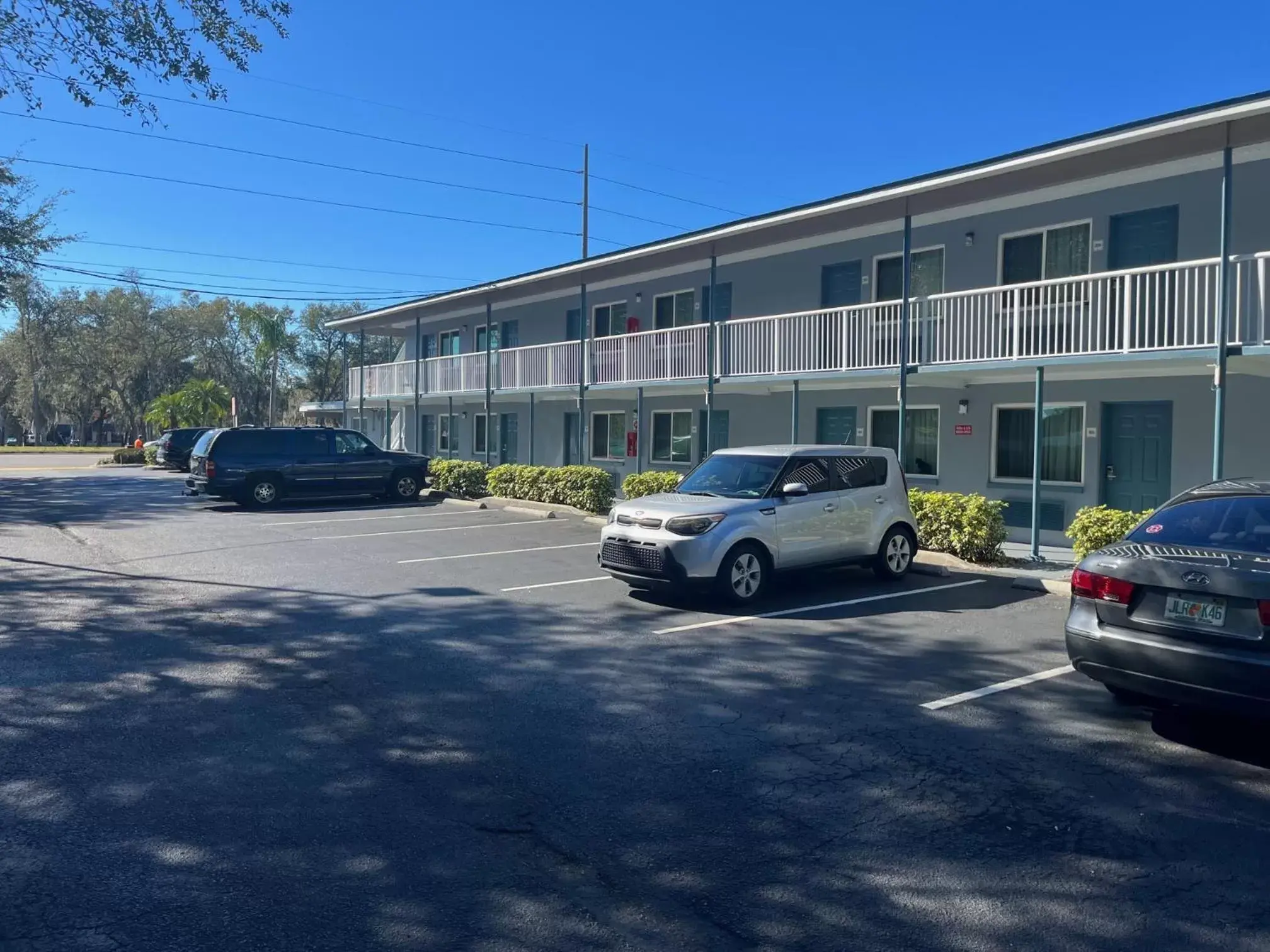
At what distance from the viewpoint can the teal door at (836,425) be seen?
18.7m

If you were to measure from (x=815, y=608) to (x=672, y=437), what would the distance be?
43.3 feet

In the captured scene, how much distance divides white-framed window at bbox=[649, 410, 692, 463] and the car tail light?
634 inches

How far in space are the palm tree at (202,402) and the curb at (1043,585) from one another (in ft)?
159

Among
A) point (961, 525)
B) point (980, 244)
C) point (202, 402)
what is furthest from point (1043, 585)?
point (202, 402)

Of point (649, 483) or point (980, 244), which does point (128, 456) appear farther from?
point (980, 244)

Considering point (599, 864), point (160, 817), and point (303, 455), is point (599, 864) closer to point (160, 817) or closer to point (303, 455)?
point (160, 817)

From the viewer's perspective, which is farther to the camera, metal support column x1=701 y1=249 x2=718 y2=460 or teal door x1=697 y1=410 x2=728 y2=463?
teal door x1=697 y1=410 x2=728 y2=463

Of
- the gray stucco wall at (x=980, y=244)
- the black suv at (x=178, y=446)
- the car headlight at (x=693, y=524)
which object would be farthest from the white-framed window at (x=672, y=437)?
the black suv at (x=178, y=446)

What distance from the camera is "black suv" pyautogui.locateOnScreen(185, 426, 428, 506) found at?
67.8 ft

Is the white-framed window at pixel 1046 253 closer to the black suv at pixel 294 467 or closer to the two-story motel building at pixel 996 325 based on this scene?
the two-story motel building at pixel 996 325

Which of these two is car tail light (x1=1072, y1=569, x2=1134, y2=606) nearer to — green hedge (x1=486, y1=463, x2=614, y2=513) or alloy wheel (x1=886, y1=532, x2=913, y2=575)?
alloy wheel (x1=886, y1=532, x2=913, y2=575)

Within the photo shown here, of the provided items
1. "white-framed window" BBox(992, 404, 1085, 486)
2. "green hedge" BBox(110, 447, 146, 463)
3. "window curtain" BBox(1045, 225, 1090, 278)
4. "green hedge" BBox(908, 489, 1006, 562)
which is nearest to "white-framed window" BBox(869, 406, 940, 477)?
"white-framed window" BBox(992, 404, 1085, 486)

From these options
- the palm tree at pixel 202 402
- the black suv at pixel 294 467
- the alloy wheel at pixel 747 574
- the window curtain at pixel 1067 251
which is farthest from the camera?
the palm tree at pixel 202 402

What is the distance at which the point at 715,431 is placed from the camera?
21.8 m
